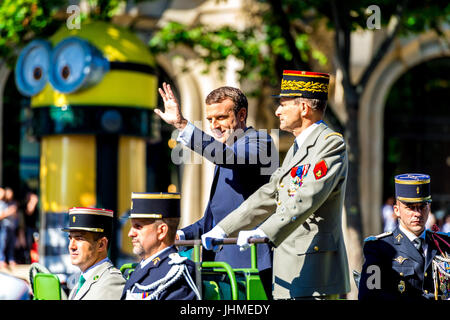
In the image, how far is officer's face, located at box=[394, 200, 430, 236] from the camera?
475 cm

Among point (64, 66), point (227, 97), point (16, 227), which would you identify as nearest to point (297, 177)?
point (227, 97)

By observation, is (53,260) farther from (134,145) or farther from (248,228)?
(248,228)

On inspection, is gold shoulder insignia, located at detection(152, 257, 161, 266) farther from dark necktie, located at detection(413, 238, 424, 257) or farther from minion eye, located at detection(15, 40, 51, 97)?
minion eye, located at detection(15, 40, 51, 97)

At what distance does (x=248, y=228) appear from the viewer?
496 centimetres

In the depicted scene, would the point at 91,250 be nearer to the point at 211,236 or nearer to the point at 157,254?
the point at 157,254

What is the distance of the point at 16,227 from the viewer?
16172 millimetres

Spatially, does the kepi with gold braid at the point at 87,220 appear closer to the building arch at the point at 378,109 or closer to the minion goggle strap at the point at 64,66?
the minion goggle strap at the point at 64,66

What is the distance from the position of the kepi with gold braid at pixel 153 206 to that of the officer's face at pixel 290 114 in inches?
30.3

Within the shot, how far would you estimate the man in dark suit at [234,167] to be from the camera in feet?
16.8

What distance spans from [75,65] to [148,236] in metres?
8.08

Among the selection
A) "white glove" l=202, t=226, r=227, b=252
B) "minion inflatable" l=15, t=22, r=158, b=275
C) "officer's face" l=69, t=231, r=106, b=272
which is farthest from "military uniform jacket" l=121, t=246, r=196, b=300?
"minion inflatable" l=15, t=22, r=158, b=275

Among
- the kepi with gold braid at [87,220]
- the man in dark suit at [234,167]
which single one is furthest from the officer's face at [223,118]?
the kepi with gold braid at [87,220]

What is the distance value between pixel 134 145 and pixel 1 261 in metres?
3.80
